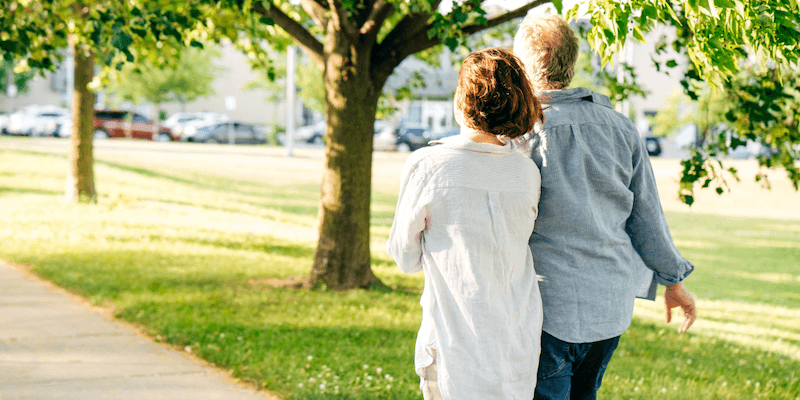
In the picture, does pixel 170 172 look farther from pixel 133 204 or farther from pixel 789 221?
pixel 789 221

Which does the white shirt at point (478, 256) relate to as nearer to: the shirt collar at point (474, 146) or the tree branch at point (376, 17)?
the shirt collar at point (474, 146)

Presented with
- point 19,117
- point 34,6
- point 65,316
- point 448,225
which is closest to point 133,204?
point 34,6

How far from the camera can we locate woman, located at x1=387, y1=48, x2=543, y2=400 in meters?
2.09

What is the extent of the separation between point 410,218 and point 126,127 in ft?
128

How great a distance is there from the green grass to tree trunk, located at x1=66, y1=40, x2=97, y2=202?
0.51 meters

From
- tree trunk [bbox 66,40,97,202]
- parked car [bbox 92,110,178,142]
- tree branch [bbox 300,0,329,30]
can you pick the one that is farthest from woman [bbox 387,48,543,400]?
parked car [bbox 92,110,178,142]

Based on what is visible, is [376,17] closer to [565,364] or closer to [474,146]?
[474,146]

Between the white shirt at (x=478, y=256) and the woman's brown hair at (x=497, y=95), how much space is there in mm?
69

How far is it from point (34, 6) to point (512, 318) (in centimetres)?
684

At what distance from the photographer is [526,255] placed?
216 cm

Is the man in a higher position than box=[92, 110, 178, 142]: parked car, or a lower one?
lower

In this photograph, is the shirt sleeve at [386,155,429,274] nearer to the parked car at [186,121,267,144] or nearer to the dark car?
the parked car at [186,121,267,144]

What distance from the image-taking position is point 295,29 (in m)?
6.95

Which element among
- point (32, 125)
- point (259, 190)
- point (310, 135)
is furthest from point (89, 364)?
point (310, 135)
